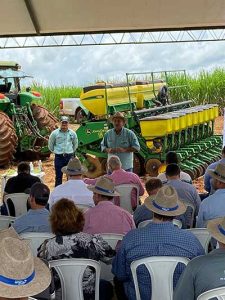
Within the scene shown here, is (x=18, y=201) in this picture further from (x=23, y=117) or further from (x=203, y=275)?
(x=23, y=117)

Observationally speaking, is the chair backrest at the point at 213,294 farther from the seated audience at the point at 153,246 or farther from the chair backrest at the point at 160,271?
→ the seated audience at the point at 153,246

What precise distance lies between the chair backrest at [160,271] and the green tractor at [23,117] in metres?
9.37

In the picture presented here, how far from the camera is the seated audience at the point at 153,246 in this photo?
11.6 ft

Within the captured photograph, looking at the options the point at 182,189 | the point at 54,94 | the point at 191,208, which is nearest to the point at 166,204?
the point at 191,208

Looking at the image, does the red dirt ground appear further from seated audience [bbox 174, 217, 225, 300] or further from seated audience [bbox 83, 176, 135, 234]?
seated audience [bbox 174, 217, 225, 300]

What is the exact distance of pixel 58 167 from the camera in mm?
9414

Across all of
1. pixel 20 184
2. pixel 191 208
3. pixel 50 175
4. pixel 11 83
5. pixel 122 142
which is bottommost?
pixel 50 175

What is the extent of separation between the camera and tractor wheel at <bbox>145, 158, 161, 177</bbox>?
33.6 feet

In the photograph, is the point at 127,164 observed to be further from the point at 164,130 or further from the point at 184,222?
the point at 184,222

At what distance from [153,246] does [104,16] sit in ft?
16.7

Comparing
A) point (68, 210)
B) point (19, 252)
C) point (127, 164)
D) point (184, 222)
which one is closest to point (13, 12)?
point (127, 164)

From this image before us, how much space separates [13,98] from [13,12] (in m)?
6.39

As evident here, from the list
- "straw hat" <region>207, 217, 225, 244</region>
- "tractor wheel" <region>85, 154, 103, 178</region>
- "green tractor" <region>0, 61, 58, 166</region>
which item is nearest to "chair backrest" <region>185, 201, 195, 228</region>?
"straw hat" <region>207, 217, 225, 244</region>

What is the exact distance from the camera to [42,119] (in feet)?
46.2
